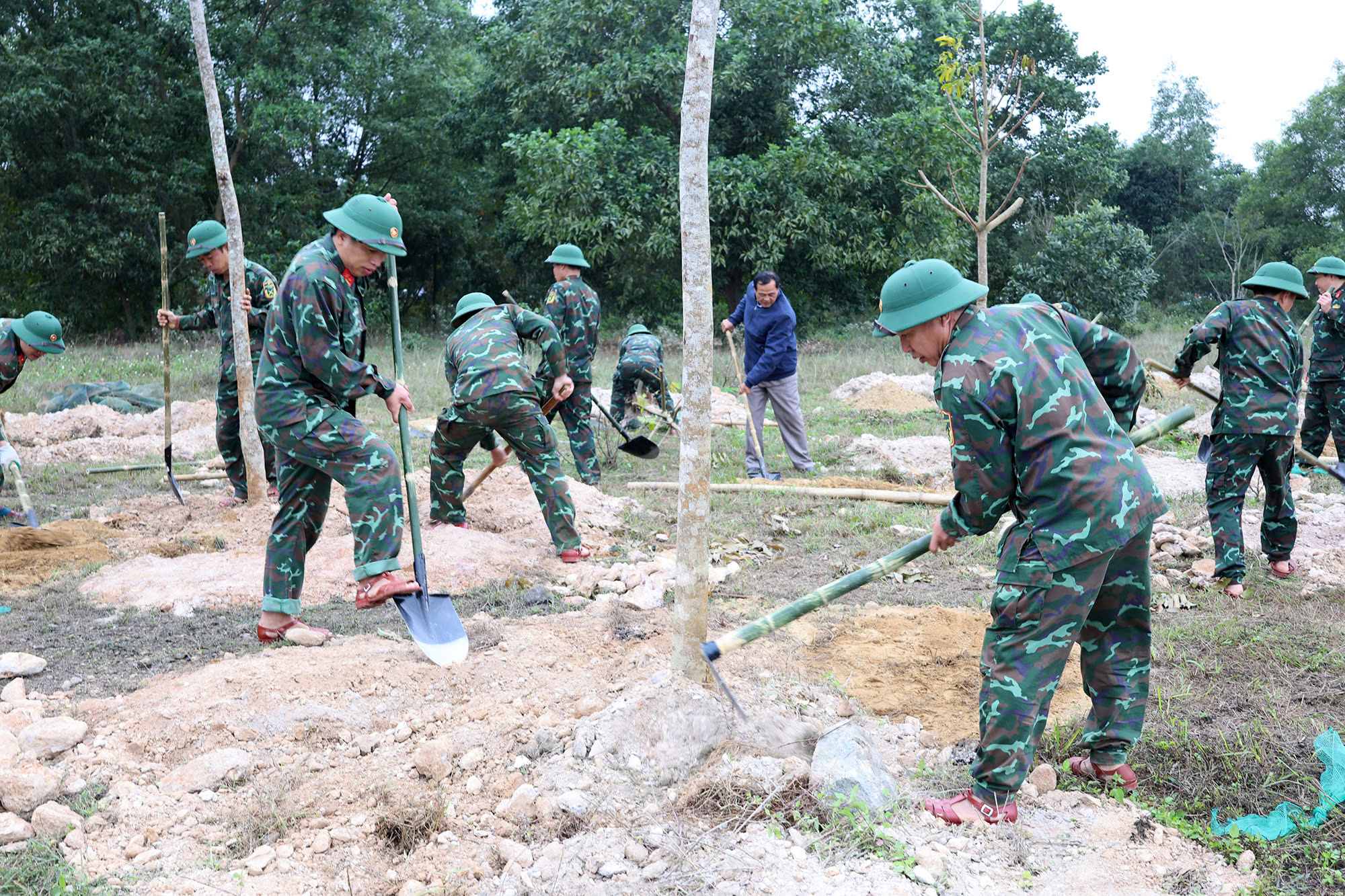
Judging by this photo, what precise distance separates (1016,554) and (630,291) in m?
17.0

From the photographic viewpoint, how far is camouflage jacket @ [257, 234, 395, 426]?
4.14 metres

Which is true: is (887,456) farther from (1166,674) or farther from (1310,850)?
(1310,850)

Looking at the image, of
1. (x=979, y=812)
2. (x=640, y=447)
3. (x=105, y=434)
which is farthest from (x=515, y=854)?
(x=105, y=434)

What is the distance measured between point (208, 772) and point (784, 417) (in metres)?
6.25

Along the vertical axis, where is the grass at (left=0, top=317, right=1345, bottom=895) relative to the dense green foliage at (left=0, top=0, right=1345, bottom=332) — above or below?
below

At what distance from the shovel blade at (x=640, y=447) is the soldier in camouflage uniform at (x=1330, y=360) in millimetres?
5201

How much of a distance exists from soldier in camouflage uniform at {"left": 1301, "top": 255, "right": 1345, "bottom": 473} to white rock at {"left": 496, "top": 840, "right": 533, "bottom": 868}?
7234mm

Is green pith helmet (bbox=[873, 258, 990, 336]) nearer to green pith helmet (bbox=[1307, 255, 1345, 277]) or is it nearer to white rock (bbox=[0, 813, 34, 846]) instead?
white rock (bbox=[0, 813, 34, 846])

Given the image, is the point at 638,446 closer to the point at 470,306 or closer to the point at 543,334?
the point at 543,334

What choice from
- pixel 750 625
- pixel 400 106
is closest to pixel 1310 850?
pixel 750 625

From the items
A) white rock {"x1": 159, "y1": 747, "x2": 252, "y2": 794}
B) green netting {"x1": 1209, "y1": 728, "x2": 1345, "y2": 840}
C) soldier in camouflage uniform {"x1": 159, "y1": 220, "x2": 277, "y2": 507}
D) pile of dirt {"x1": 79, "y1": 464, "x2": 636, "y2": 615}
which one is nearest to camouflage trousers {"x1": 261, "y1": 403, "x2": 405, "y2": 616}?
pile of dirt {"x1": 79, "y1": 464, "x2": 636, "y2": 615}

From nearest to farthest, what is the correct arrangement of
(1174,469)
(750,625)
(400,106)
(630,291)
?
(750,625), (1174,469), (630,291), (400,106)

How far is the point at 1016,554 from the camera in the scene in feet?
9.59

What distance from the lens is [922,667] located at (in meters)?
4.19
